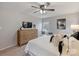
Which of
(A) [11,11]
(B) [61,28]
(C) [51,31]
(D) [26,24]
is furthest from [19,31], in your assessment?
(B) [61,28]

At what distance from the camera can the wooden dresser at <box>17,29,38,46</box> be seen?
179cm

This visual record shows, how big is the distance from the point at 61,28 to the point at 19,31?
796mm

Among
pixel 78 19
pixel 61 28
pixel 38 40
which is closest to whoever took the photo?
pixel 78 19

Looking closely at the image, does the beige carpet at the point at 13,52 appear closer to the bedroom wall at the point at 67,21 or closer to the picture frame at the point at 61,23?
the bedroom wall at the point at 67,21

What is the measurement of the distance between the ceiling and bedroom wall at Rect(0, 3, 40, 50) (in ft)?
0.12

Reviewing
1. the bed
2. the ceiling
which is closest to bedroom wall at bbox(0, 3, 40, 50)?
the ceiling

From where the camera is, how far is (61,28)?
5.65 ft

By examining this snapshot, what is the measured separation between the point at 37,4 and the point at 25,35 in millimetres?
656

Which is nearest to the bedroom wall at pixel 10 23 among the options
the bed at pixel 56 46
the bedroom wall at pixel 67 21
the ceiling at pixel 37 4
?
the ceiling at pixel 37 4

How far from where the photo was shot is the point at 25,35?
6.05 ft

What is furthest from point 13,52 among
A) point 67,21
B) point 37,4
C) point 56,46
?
point 67,21

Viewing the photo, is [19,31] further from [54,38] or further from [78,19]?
[78,19]

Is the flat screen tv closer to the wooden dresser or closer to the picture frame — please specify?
the wooden dresser

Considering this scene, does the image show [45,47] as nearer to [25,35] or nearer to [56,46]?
[56,46]
